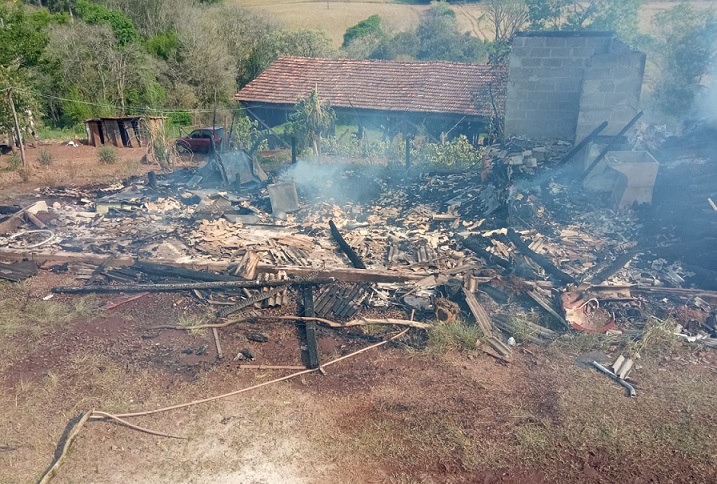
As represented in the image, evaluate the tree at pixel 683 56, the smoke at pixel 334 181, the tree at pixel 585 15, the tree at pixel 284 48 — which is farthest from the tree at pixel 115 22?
the tree at pixel 683 56

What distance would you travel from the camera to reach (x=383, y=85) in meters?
23.6

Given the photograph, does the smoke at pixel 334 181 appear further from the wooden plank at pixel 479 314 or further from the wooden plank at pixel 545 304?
the wooden plank at pixel 545 304

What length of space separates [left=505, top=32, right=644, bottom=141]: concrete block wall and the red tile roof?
618 cm

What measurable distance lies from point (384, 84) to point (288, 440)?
69.0ft

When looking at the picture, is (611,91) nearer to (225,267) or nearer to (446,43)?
(225,267)

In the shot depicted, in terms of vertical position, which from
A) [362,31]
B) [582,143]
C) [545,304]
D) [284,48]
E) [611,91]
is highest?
[362,31]

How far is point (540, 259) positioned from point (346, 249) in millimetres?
3763

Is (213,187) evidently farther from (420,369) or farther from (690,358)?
(690,358)

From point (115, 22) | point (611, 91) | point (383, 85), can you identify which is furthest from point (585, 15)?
point (115, 22)

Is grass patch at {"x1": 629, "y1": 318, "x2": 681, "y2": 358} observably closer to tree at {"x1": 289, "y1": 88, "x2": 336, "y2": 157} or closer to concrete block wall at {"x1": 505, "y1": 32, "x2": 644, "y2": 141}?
concrete block wall at {"x1": 505, "y1": 32, "x2": 644, "y2": 141}

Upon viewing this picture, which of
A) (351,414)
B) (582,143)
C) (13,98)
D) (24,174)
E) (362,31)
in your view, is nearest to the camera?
(351,414)

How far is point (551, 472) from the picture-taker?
4.78 metres

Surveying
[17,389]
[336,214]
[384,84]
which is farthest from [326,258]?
[384,84]

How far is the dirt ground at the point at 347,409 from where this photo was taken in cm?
487
